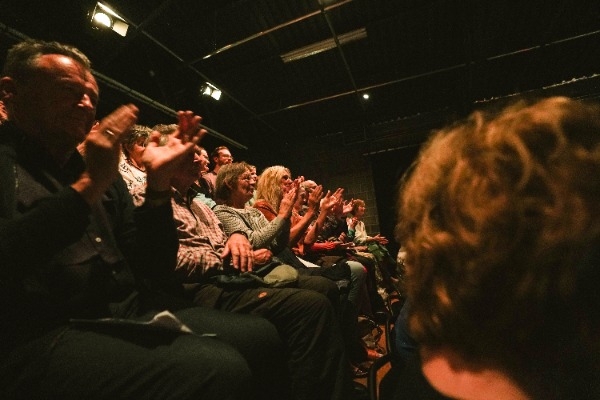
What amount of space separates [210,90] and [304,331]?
424cm

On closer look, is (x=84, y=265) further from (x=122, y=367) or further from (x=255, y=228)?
(x=255, y=228)

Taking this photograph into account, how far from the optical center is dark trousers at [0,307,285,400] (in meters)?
0.69

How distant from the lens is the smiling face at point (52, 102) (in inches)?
38.4

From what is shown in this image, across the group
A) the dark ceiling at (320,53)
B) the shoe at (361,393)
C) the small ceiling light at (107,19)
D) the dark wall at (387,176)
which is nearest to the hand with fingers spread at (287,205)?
the shoe at (361,393)

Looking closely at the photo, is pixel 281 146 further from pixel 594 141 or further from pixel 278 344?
pixel 594 141

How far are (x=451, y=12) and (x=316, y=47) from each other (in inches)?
65.2

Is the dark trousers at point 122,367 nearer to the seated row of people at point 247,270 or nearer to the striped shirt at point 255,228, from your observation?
the seated row of people at point 247,270

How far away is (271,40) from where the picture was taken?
13.0 ft

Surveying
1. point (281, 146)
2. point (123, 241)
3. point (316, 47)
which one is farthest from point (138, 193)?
point (281, 146)

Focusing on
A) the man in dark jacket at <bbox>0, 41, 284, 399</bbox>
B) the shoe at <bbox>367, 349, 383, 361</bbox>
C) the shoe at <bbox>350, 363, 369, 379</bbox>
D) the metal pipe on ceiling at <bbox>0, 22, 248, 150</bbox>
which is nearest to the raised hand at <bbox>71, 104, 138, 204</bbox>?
the man in dark jacket at <bbox>0, 41, 284, 399</bbox>

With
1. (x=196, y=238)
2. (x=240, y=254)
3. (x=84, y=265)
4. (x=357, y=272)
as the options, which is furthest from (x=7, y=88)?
(x=357, y=272)

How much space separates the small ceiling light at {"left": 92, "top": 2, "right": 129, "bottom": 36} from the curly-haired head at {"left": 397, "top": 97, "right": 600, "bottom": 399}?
12.4ft

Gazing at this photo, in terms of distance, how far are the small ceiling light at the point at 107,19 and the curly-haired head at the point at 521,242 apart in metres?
3.77

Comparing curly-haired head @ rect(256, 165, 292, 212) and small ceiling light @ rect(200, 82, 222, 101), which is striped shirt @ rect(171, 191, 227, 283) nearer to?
curly-haired head @ rect(256, 165, 292, 212)
